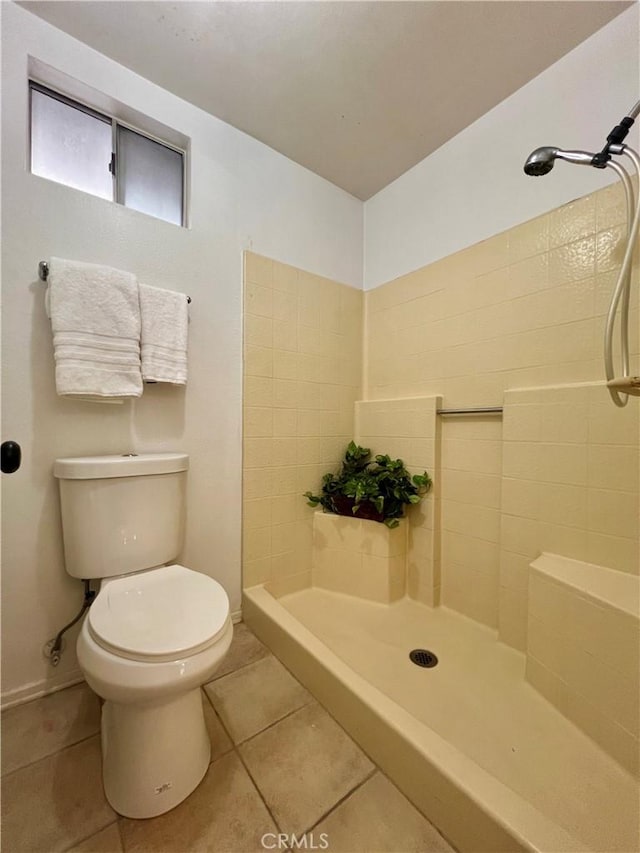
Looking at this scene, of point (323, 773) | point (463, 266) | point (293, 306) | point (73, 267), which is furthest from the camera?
point (293, 306)

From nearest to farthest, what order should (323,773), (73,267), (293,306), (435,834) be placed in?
(435,834), (323,773), (73,267), (293,306)

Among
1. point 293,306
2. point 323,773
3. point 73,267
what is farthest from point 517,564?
point 73,267

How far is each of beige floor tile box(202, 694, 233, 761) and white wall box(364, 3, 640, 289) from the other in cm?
201

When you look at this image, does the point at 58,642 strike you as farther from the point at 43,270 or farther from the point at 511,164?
the point at 511,164

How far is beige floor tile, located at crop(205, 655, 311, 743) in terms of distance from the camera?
3.43 feet

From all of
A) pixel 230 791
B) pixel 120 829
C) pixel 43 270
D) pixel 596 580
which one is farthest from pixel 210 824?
pixel 43 270

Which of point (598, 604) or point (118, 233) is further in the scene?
point (118, 233)

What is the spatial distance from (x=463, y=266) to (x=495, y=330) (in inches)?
13.6

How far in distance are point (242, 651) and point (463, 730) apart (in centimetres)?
83

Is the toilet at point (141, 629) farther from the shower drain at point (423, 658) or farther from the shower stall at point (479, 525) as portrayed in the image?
the shower drain at point (423, 658)

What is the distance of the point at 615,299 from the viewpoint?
37.6 inches

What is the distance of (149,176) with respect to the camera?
4.63ft

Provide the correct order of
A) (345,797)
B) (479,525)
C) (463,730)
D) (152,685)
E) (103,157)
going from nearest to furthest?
(152,685)
(345,797)
(463,730)
(103,157)
(479,525)

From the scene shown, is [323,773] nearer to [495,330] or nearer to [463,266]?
[495,330]
